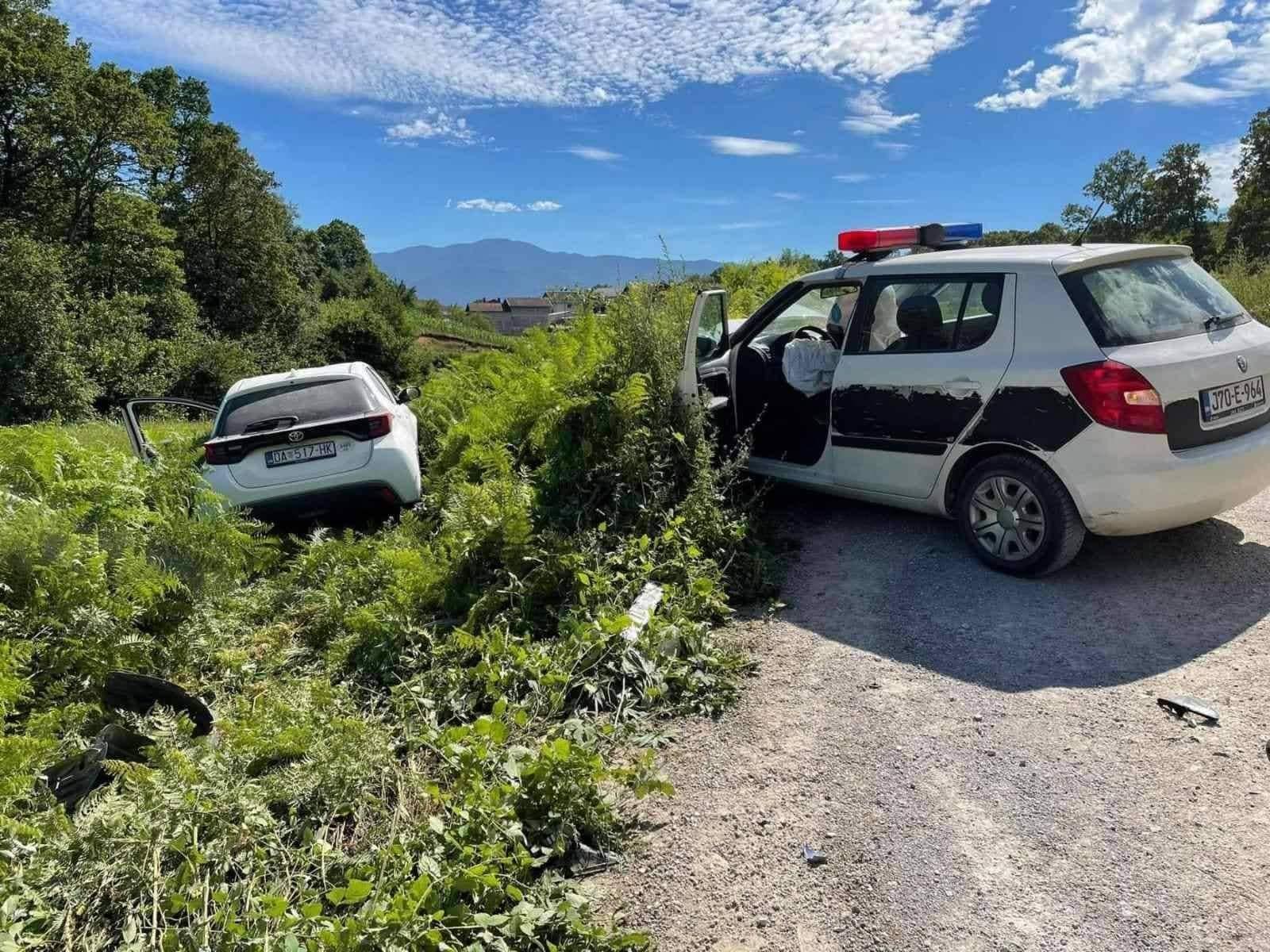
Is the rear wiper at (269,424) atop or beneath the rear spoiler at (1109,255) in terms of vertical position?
beneath

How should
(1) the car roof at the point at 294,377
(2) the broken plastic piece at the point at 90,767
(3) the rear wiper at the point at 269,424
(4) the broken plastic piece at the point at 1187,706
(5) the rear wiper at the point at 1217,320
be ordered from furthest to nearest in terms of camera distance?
(1) the car roof at the point at 294,377 < (3) the rear wiper at the point at 269,424 < (5) the rear wiper at the point at 1217,320 < (4) the broken plastic piece at the point at 1187,706 < (2) the broken plastic piece at the point at 90,767

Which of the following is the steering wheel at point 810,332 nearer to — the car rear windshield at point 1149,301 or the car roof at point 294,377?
the car rear windshield at point 1149,301

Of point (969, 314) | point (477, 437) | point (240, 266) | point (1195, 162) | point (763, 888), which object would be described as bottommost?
point (763, 888)

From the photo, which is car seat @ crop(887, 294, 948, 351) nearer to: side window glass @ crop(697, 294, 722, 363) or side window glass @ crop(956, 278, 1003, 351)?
side window glass @ crop(956, 278, 1003, 351)

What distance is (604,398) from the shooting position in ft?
18.7

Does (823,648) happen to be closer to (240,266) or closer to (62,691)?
(62,691)

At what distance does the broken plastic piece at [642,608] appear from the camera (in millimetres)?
4137

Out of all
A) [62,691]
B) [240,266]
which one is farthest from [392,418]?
[240,266]

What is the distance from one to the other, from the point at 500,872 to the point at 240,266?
182 ft

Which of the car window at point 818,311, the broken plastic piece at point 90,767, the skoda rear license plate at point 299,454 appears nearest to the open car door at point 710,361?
the car window at point 818,311

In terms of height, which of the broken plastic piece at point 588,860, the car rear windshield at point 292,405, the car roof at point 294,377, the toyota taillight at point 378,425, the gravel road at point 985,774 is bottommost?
the broken plastic piece at point 588,860

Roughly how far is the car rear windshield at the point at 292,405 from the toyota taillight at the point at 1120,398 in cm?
577

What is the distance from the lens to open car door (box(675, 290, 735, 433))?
19.1 ft

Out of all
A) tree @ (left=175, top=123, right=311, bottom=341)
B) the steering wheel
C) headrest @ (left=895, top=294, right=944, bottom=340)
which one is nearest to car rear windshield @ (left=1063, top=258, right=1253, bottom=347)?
headrest @ (left=895, top=294, right=944, bottom=340)
